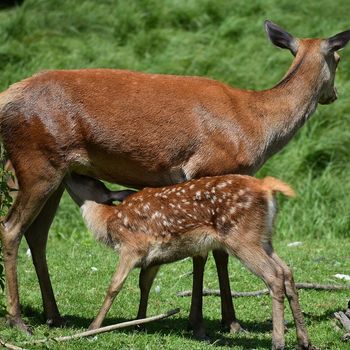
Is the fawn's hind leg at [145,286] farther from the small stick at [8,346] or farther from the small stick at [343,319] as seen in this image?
the small stick at [343,319]

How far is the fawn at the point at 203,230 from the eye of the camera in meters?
6.72

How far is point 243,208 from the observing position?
266 inches

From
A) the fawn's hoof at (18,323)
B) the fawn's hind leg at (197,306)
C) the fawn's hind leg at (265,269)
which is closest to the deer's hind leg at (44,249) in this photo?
the fawn's hoof at (18,323)

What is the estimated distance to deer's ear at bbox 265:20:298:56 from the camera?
8258 mm

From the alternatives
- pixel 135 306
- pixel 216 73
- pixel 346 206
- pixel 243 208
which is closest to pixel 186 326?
pixel 135 306

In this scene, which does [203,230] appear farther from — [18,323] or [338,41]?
[338,41]

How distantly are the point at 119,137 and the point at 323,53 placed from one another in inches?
75.8

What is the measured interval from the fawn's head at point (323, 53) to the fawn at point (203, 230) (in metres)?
1.57

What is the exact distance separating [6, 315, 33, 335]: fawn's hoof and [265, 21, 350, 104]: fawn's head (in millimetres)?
3011

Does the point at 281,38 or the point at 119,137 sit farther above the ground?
the point at 281,38

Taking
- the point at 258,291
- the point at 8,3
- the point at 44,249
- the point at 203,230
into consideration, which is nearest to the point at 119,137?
the point at 203,230

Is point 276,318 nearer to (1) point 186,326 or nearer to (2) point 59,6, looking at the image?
(1) point 186,326

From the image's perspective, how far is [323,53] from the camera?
8086 mm

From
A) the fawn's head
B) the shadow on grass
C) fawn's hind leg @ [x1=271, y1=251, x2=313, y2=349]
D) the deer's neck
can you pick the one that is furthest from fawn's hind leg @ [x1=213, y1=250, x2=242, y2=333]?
the shadow on grass
